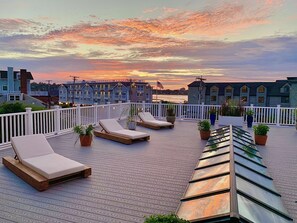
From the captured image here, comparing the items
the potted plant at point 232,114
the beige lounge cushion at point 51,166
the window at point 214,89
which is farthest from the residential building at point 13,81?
the beige lounge cushion at point 51,166

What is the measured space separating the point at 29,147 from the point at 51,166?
1002 millimetres

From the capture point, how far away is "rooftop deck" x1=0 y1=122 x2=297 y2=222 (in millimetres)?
3168

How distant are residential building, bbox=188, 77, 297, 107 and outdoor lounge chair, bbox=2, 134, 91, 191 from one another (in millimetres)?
33085

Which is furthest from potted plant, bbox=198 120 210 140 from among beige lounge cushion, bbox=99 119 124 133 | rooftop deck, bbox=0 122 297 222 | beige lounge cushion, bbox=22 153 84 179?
beige lounge cushion, bbox=22 153 84 179

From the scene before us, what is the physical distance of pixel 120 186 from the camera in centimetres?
407

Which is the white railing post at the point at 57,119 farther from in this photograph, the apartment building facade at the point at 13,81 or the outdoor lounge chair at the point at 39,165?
the apartment building facade at the point at 13,81

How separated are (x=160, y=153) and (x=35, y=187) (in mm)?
3221

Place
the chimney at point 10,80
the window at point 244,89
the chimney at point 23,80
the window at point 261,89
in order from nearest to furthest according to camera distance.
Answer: the chimney at point 10,80
the chimney at point 23,80
the window at point 261,89
the window at point 244,89

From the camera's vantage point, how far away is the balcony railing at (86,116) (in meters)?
7.08

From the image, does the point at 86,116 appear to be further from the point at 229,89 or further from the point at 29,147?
the point at 229,89

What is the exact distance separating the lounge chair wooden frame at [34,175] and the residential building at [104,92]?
36.5 m

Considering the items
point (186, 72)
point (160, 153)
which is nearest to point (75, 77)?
point (186, 72)

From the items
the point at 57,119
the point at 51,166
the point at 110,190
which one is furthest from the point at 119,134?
the point at 110,190

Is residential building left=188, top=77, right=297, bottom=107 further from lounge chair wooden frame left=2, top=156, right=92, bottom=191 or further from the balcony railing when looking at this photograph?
lounge chair wooden frame left=2, top=156, right=92, bottom=191
